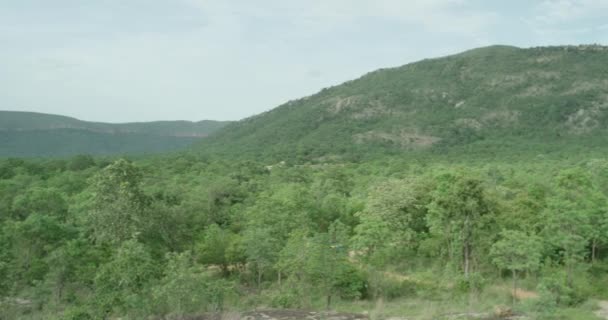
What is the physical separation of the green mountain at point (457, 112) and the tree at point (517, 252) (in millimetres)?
69305

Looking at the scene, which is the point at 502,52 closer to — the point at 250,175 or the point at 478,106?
the point at 478,106

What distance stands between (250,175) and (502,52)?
110 metres

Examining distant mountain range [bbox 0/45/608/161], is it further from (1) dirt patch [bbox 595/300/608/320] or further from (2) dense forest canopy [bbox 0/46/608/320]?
(1) dirt patch [bbox 595/300/608/320]

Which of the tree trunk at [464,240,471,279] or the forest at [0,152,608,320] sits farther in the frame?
the tree trunk at [464,240,471,279]

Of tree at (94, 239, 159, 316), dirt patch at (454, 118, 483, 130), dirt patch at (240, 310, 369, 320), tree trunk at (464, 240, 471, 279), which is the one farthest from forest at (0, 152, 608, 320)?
dirt patch at (454, 118, 483, 130)

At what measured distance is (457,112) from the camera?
12050cm

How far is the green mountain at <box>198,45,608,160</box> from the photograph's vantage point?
10348 centimetres

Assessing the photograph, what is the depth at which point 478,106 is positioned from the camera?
122 meters

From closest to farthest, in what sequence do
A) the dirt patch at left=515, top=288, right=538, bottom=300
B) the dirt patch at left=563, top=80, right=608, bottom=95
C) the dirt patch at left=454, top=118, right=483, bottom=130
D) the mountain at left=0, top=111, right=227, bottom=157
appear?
the dirt patch at left=515, top=288, right=538, bottom=300 → the dirt patch at left=454, top=118, right=483, bottom=130 → the dirt patch at left=563, top=80, right=608, bottom=95 → the mountain at left=0, top=111, right=227, bottom=157

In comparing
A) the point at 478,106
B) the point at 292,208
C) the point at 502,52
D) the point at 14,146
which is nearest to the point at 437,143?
the point at 478,106

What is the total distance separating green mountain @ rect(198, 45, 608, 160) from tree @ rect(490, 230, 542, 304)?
227ft

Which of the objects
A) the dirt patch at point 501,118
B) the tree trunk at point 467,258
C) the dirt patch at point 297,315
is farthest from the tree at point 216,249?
the dirt patch at point 501,118

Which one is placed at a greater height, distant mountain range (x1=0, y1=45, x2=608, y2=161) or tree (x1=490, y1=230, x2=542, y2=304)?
distant mountain range (x1=0, y1=45, x2=608, y2=161)

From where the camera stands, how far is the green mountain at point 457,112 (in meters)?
103
